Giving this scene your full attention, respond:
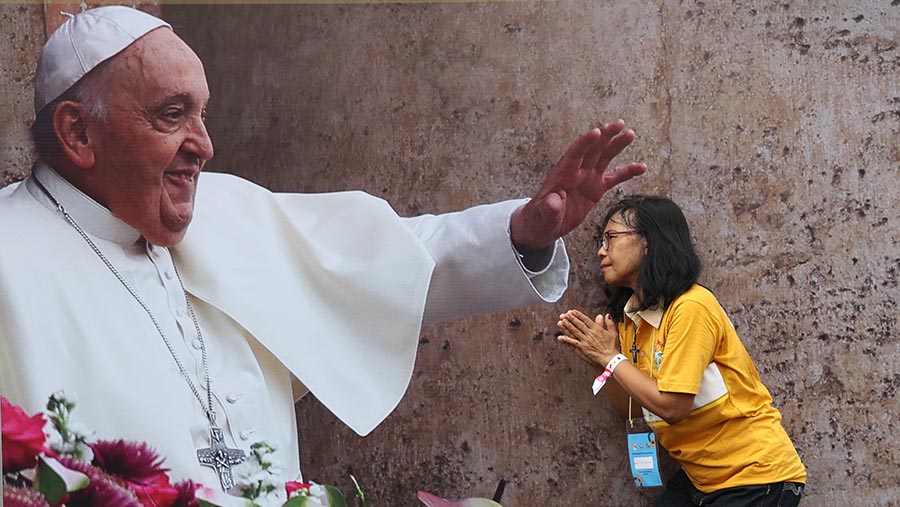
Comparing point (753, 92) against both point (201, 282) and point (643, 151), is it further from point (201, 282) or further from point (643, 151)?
point (201, 282)

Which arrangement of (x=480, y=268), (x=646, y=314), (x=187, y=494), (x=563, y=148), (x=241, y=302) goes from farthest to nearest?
(x=646, y=314) < (x=563, y=148) < (x=480, y=268) < (x=241, y=302) < (x=187, y=494)

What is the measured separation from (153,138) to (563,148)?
1.03 m

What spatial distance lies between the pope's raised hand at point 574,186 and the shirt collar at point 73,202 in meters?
0.83

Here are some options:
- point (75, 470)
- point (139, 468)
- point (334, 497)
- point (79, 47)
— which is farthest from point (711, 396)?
point (79, 47)

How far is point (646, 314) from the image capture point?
2938 mm

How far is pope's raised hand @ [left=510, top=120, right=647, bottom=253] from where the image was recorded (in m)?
2.34

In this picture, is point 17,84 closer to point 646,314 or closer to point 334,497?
point 334,497

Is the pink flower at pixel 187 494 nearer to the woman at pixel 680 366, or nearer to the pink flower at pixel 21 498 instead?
the pink flower at pixel 21 498

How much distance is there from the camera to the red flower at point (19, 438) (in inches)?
78.0

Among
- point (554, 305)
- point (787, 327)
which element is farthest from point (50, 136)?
point (787, 327)

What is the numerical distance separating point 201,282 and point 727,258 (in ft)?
4.78

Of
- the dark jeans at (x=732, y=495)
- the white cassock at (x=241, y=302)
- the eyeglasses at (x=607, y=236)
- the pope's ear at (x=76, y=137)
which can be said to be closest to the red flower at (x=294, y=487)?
the white cassock at (x=241, y=302)

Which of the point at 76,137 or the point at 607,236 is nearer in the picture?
the point at 76,137

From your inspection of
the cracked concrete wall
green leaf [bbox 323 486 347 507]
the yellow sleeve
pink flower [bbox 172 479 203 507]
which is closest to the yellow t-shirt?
the yellow sleeve
